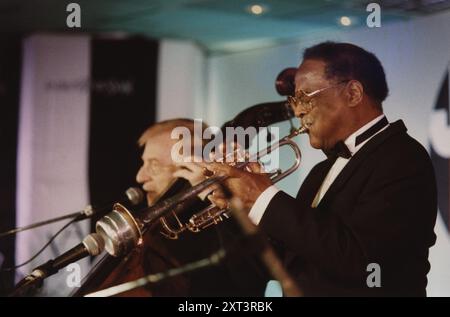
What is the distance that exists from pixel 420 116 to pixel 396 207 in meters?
1.16

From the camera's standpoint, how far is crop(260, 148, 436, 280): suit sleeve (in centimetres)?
262

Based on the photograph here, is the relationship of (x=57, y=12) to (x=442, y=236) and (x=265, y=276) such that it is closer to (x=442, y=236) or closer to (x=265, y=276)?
(x=265, y=276)

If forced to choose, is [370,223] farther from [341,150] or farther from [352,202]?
[341,150]

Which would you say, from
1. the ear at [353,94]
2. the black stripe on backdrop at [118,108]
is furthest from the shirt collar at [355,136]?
the black stripe on backdrop at [118,108]

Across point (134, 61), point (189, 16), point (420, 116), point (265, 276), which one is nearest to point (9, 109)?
point (134, 61)

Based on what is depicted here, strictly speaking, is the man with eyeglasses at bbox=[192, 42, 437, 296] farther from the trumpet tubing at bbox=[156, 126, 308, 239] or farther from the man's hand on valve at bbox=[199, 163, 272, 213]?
the trumpet tubing at bbox=[156, 126, 308, 239]

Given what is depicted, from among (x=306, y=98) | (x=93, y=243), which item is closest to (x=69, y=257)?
(x=93, y=243)

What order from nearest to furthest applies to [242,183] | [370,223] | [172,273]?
[172,273] → [370,223] → [242,183]

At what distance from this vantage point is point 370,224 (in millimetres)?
2645

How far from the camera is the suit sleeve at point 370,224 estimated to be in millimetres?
2625

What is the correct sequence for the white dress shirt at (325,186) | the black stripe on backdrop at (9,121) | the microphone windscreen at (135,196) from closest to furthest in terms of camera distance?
1. the white dress shirt at (325,186)
2. the microphone windscreen at (135,196)
3. the black stripe on backdrop at (9,121)

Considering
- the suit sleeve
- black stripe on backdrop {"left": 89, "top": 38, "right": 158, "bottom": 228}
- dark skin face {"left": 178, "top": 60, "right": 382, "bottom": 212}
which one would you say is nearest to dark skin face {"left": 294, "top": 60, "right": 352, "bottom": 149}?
dark skin face {"left": 178, "top": 60, "right": 382, "bottom": 212}

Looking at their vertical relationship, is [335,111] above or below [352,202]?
above

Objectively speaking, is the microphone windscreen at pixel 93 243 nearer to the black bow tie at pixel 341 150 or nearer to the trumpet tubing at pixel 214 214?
the trumpet tubing at pixel 214 214
